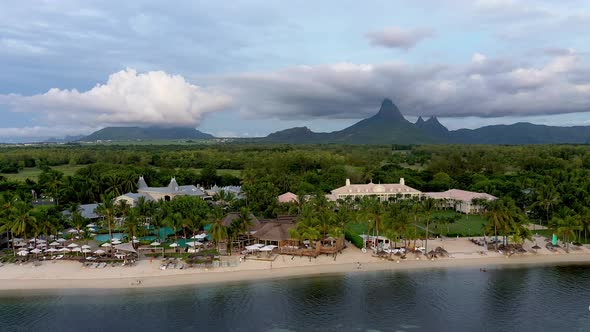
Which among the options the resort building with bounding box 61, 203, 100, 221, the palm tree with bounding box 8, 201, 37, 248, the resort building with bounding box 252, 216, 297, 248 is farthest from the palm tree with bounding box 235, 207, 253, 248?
the resort building with bounding box 61, 203, 100, 221

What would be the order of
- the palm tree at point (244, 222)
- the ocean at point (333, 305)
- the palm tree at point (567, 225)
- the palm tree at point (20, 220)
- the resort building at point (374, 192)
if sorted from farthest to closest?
the resort building at point (374, 192)
the palm tree at point (567, 225)
the palm tree at point (244, 222)
the palm tree at point (20, 220)
the ocean at point (333, 305)

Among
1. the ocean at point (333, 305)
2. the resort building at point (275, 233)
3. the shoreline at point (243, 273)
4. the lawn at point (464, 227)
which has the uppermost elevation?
the resort building at point (275, 233)

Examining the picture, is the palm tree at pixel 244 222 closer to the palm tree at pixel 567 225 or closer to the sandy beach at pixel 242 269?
the sandy beach at pixel 242 269

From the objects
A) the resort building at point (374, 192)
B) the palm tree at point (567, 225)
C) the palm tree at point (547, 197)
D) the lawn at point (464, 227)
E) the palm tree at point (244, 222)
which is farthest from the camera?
the resort building at point (374, 192)

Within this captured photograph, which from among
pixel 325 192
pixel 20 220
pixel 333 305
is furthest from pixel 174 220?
pixel 325 192

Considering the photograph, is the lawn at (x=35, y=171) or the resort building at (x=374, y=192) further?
the lawn at (x=35, y=171)

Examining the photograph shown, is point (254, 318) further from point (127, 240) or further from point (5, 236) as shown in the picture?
point (5, 236)

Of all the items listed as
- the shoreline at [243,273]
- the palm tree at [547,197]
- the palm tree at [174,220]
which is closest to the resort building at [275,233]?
the shoreline at [243,273]

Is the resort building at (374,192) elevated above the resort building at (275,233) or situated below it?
above

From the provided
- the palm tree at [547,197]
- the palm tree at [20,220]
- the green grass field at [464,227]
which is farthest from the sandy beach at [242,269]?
the palm tree at [547,197]
